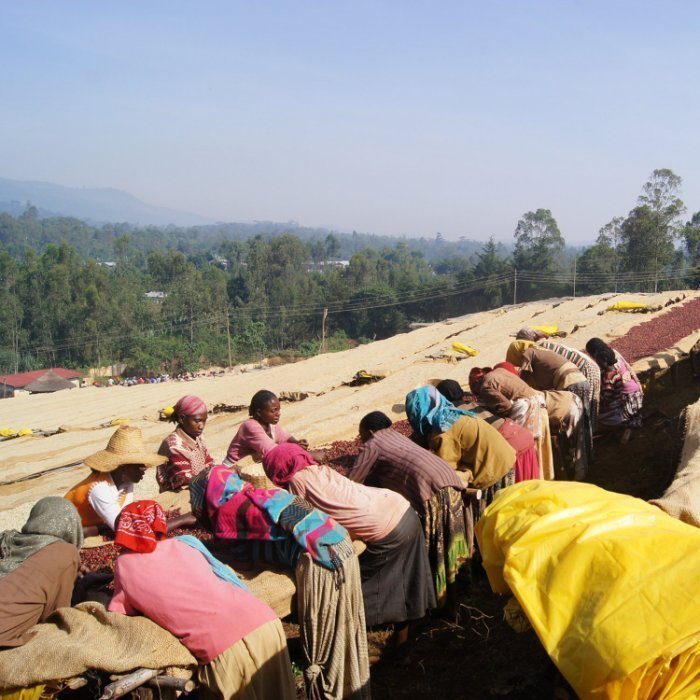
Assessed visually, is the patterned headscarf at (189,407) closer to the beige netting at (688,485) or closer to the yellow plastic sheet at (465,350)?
the beige netting at (688,485)

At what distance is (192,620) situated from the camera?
3043mm

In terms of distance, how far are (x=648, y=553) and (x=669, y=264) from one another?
4485 centimetres

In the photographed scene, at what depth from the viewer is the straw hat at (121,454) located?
4137mm

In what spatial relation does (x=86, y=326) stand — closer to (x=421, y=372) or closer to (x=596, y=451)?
(x=421, y=372)

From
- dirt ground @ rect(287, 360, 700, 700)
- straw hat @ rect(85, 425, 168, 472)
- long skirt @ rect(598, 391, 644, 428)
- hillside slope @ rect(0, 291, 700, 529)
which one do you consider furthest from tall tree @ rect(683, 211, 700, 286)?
straw hat @ rect(85, 425, 168, 472)

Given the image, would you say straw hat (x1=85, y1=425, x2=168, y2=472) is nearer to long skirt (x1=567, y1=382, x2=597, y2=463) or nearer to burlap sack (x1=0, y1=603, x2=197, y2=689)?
burlap sack (x1=0, y1=603, x2=197, y2=689)

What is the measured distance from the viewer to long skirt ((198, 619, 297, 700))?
120 inches

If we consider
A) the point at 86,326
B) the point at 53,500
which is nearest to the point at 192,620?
the point at 53,500

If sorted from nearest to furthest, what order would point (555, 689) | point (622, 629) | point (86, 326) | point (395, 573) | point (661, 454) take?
1. point (622, 629)
2. point (555, 689)
3. point (395, 573)
4. point (661, 454)
5. point (86, 326)

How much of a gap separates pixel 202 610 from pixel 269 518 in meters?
0.63

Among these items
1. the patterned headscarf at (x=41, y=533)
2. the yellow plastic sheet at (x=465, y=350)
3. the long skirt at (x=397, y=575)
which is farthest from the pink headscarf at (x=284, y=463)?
the yellow plastic sheet at (x=465, y=350)

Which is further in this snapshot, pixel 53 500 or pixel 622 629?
pixel 53 500

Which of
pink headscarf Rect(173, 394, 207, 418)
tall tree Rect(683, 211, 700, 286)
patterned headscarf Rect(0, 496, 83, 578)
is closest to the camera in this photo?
patterned headscarf Rect(0, 496, 83, 578)

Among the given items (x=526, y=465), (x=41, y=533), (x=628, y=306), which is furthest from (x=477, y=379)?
(x=628, y=306)
